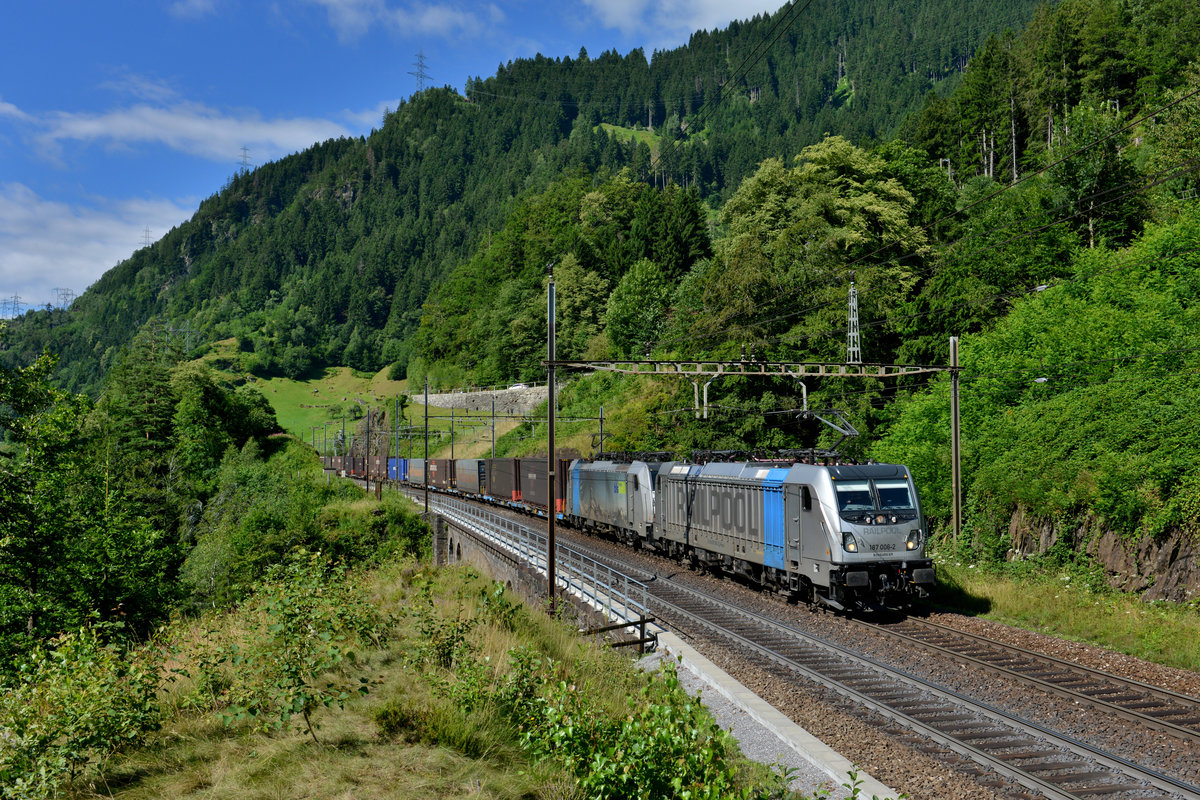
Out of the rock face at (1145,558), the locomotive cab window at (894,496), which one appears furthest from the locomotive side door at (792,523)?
the rock face at (1145,558)

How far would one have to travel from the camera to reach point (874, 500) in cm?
1784

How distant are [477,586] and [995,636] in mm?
10335

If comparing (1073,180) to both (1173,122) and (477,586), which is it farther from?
(477,586)

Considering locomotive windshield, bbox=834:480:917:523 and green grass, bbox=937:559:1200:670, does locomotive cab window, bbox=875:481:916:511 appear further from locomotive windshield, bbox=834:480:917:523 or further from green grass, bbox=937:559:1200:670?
green grass, bbox=937:559:1200:670

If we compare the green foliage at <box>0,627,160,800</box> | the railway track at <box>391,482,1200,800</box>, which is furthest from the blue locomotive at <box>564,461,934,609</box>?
the green foliage at <box>0,627,160,800</box>

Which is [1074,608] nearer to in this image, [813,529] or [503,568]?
[813,529]

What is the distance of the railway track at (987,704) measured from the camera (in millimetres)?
9008

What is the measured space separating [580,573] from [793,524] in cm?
545

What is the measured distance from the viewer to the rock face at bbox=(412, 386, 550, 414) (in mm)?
90188

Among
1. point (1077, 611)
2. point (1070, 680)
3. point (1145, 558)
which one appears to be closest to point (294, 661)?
point (1070, 680)

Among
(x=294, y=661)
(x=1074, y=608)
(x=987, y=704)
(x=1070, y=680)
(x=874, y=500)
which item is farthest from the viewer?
(x=874, y=500)

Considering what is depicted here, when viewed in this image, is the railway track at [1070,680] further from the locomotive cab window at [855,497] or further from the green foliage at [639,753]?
the green foliage at [639,753]

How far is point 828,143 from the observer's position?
52.1 meters

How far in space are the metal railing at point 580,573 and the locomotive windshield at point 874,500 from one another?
4.84 meters
